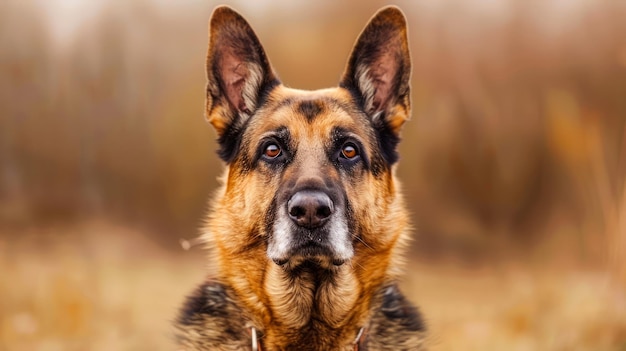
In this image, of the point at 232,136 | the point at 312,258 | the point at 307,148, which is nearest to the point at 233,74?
the point at 232,136

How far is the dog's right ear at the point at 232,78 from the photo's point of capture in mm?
4090

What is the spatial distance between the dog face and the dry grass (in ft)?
6.61

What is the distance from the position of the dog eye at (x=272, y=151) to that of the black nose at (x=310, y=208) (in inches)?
19.2

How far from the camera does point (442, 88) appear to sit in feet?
27.6

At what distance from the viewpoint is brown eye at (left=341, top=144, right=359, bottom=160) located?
3.88 metres

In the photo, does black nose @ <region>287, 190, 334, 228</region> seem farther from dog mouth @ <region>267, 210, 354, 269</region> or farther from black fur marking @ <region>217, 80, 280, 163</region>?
black fur marking @ <region>217, 80, 280, 163</region>

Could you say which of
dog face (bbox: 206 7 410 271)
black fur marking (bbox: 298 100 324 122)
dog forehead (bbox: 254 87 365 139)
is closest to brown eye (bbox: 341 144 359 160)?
dog face (bbox: 206 7 410 271)

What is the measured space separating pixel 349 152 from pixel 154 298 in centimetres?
402

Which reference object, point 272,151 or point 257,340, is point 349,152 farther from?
point 257,340

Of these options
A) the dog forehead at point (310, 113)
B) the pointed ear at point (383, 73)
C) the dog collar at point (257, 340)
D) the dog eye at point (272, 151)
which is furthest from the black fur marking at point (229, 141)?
the dog collar at point (257, 340)

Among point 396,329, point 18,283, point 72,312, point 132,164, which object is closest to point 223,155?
point 396,329

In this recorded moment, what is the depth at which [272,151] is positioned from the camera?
387cm

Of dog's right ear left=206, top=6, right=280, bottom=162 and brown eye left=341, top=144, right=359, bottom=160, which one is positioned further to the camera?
dog's right ear left=206, top=6, right=280, bottom=162

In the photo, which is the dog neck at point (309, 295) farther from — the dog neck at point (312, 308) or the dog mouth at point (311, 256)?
the dog mouth at point (311, 256)
